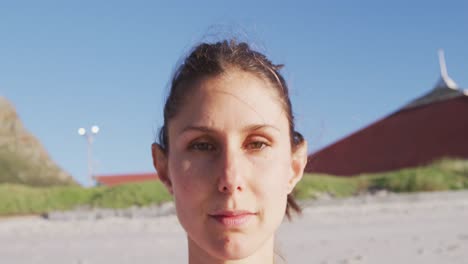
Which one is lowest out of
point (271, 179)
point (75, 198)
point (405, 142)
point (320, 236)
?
point (320, 236)

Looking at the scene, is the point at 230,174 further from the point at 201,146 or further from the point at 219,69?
the point at 219,69

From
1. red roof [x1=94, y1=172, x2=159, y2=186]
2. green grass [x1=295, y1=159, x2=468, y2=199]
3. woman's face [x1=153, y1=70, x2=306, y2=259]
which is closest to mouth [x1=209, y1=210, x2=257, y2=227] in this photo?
woman's face [x1=153, y1=70, x2=306, y2=259]

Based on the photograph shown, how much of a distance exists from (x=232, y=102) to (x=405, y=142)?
15576 mm

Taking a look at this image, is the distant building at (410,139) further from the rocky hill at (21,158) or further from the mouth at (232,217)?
the mouth at (232,217)

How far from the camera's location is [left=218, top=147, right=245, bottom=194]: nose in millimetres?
1486

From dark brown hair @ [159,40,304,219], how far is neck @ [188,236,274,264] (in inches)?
13.3

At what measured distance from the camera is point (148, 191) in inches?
397

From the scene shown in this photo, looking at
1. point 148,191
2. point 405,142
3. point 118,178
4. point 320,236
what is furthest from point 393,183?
point 118,178

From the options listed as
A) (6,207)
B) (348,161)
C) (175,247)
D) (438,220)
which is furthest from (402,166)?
(175,247)

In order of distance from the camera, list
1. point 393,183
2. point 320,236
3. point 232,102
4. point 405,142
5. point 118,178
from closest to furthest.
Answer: point 232,102
point 320,236
point 393,183
point 405,142
point 118,178

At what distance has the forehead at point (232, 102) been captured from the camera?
1577 mm

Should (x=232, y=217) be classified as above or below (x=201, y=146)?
below

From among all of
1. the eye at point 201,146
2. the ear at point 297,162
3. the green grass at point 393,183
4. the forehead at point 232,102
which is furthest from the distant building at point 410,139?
the eye at point 201,146

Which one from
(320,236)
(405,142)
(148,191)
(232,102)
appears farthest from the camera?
(405,142)
